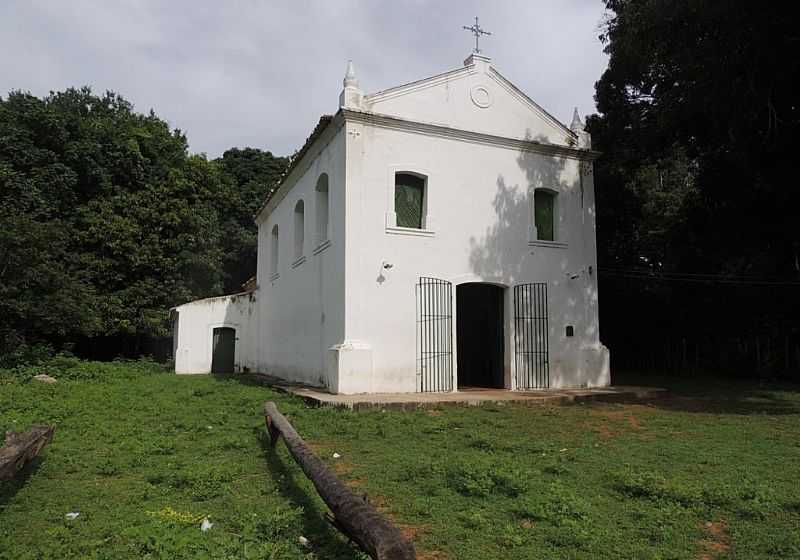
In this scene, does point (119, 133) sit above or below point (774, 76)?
Result: above

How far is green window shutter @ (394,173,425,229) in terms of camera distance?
1242 cm

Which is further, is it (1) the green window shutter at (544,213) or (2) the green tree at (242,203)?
(2) the green tree at (242,203)

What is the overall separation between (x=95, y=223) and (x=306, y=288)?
14066 mm

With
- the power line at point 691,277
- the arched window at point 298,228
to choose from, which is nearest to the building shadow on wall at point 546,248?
the arched window at point 298,228

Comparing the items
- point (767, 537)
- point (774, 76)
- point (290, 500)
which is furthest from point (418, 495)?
point (774, 76)

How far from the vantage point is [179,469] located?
5.96 meters

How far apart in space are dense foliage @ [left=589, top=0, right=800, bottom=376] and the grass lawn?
614 centimetres

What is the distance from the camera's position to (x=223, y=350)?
2166cm

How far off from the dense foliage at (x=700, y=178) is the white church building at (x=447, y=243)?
297 centimetres

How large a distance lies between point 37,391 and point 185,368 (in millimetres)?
8449

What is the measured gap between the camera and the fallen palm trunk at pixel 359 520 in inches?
120

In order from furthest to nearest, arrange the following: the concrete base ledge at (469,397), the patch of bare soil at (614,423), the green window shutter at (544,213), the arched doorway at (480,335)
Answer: the green window shutter at (544,213) < the arched doorway at (480,335) < the concrete base ledge at (469,397) < the patch of bare soil at (614,423)

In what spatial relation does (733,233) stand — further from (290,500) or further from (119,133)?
(119,133)

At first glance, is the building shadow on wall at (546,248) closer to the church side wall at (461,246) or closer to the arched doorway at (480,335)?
the church side wall at (461,246)
